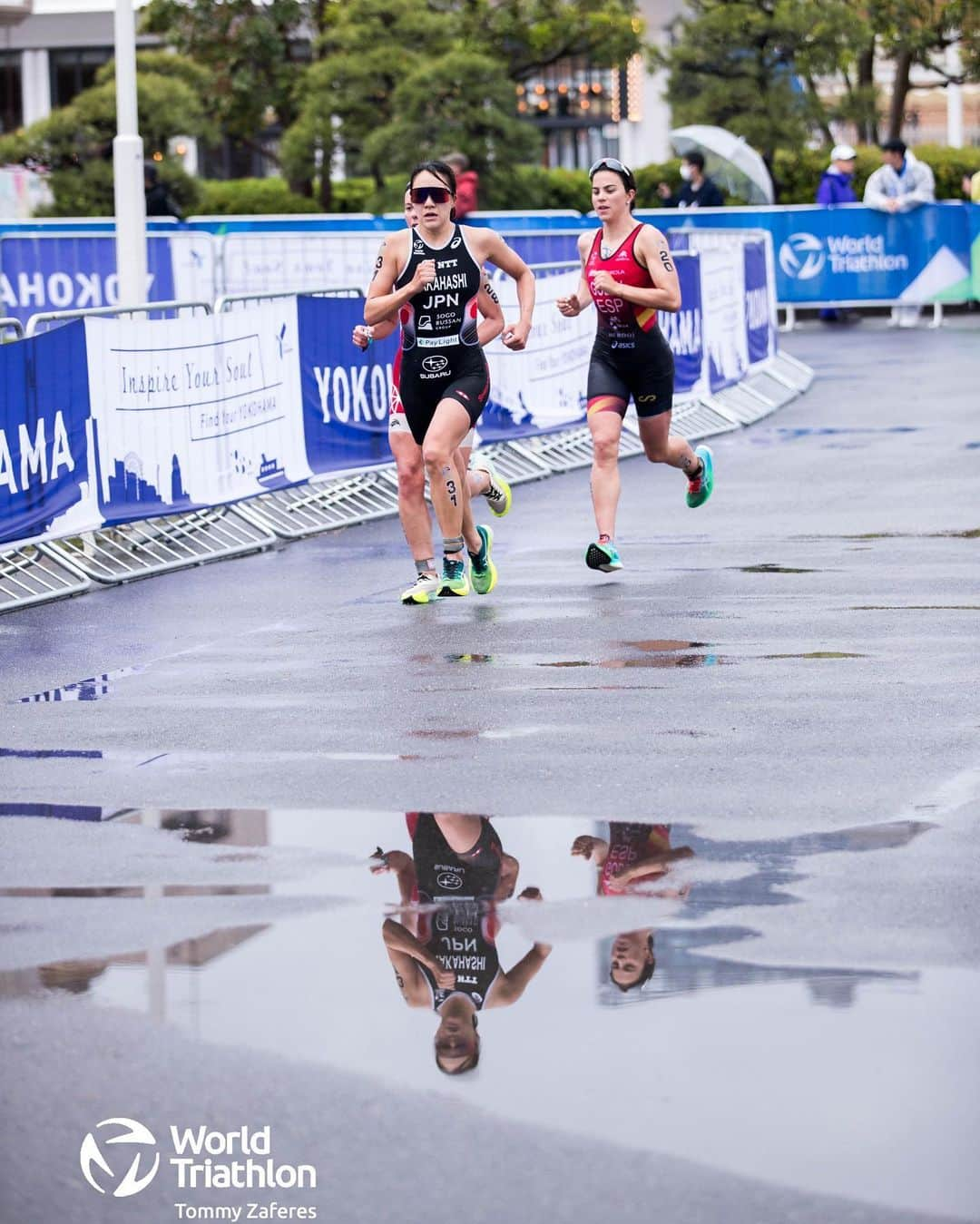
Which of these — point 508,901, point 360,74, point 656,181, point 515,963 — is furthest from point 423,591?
point 360,74

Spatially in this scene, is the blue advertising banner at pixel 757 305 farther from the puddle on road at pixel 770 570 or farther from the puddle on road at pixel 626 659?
the puddle on road at pixel 626 659

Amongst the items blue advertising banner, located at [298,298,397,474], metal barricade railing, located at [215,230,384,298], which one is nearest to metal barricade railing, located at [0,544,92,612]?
blue advertising banner, located at [298,298,397,474]

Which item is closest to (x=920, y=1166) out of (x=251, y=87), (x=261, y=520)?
(x=261, y=520)

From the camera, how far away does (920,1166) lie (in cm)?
410

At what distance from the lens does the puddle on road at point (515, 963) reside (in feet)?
14.8

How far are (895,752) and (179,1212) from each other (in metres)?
3.83

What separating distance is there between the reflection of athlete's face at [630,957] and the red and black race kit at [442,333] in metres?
5.68

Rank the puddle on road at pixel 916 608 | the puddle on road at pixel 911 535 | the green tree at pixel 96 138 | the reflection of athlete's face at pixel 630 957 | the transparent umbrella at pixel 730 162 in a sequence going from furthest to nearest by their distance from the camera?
the green tree at pixel 96 138
the transparent umbrella at pixel 730 162
the puddle on road at pixel 911 535
the puddle on road at pixel 916 608
the reflection of athlete's face at pixel 630 957

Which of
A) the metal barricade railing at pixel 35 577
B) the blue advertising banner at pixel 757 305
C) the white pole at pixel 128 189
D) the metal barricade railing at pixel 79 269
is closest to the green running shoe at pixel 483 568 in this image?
the metal barricade railing at pixel 35 577

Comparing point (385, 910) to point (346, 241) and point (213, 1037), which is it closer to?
point (213, 1037)

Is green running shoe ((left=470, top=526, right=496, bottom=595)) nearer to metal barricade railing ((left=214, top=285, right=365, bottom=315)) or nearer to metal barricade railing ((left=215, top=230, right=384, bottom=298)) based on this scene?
metal barricade railing ((left=214, top=285, right=365, bottom=315))

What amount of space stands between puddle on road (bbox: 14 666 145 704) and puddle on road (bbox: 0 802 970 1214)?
206cm

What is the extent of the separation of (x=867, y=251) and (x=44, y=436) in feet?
65.8

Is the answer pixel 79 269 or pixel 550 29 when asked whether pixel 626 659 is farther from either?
pixel 550 29
